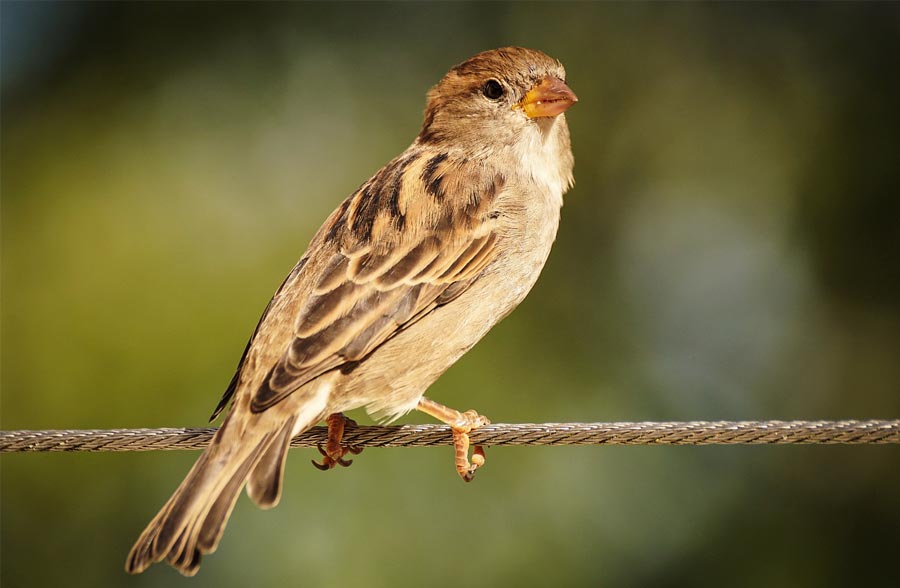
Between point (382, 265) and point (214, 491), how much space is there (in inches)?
51.0

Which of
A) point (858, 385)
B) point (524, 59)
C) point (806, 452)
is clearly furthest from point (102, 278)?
point (858, 385)

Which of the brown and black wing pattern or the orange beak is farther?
the orange beak

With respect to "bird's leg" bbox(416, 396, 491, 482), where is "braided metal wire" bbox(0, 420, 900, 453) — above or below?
below

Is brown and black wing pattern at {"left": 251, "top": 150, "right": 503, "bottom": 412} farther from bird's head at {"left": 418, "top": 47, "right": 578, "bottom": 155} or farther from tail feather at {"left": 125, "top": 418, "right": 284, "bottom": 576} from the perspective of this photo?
bird's head at {"left": 418, "top": 47, "right": 578, "bottom": 155}

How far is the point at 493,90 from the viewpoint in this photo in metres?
6.15

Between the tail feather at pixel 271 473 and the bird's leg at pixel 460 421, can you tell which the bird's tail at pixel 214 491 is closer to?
the tail feather at pixel 271 473

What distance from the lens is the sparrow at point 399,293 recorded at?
445 cm

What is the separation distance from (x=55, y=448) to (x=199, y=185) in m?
7.00

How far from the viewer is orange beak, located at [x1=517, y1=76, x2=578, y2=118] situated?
5.86 meters

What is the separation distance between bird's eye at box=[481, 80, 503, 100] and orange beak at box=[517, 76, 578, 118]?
0.16m

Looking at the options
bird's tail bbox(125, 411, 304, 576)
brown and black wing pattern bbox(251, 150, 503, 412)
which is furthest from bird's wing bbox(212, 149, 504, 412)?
bird's tail bbox(125, 411, 304, 576)

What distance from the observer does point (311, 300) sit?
4.87m

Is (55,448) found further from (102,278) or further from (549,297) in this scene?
(549,297)

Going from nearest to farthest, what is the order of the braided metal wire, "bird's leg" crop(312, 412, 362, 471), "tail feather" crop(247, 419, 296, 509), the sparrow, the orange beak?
the braided metal wire, "tail feather" crop(247, 419, 296, 509), the sparrow, "bird's leg" crop(312, 412, 362, 471), the orange beak
